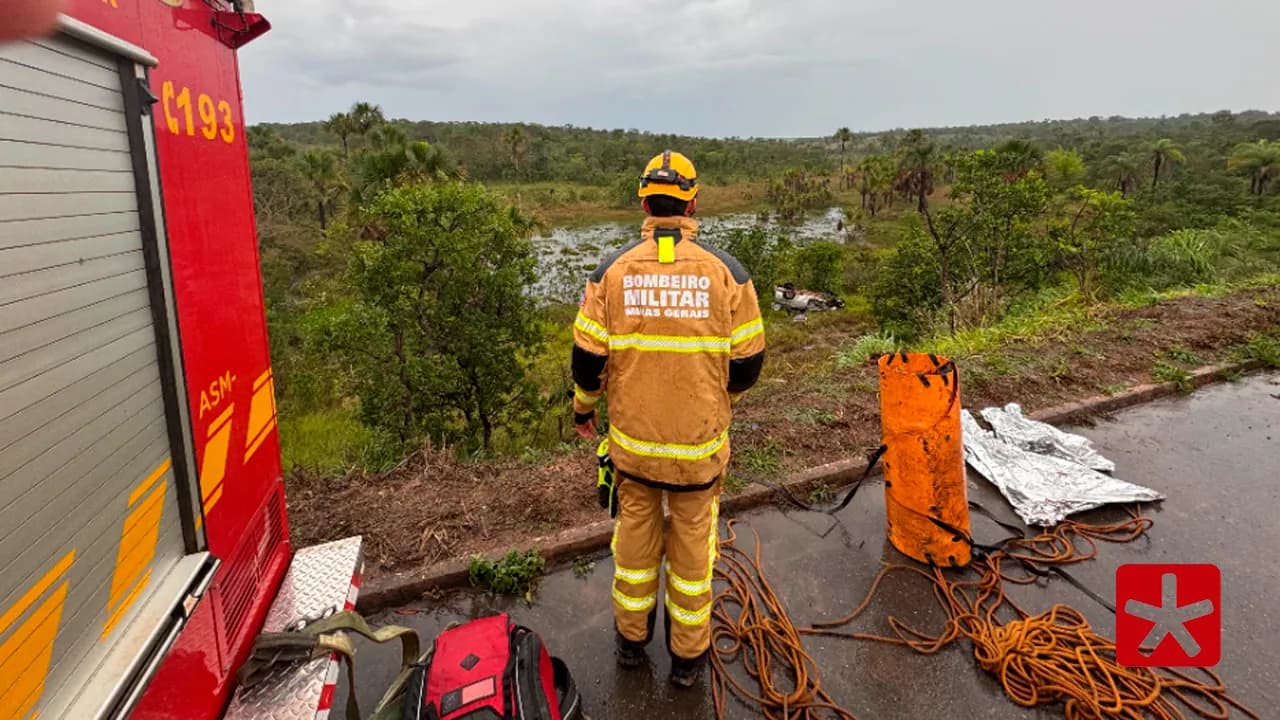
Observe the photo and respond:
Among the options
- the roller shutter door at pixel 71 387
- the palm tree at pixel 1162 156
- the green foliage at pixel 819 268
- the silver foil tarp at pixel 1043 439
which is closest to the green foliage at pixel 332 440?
the roller shutter door at pixel 71 387

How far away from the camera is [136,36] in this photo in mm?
1667

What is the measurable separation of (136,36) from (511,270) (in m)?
7.50

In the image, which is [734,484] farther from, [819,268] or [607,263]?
[819,268]

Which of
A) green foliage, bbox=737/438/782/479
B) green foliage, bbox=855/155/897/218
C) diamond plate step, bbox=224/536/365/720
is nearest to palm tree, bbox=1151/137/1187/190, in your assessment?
green foliage, bbox=855/155/897/218

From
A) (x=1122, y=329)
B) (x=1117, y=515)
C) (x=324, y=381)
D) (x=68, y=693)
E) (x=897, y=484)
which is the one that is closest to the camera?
(x=68, y=693)

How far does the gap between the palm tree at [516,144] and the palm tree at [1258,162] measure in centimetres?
5381

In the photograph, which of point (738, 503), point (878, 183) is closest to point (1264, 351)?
point (738, 503)

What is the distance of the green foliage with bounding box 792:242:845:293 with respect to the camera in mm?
27359

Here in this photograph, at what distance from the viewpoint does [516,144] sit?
61.9 meters

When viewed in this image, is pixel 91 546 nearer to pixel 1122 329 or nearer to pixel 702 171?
pixel 1122 329

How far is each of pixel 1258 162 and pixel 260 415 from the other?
53785mm

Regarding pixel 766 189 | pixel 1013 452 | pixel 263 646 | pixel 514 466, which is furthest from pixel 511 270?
pixel 766 189

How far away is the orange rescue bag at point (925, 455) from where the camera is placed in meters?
3.45

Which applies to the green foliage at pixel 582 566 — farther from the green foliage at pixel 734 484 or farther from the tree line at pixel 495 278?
the tree line at pixel 495 278
